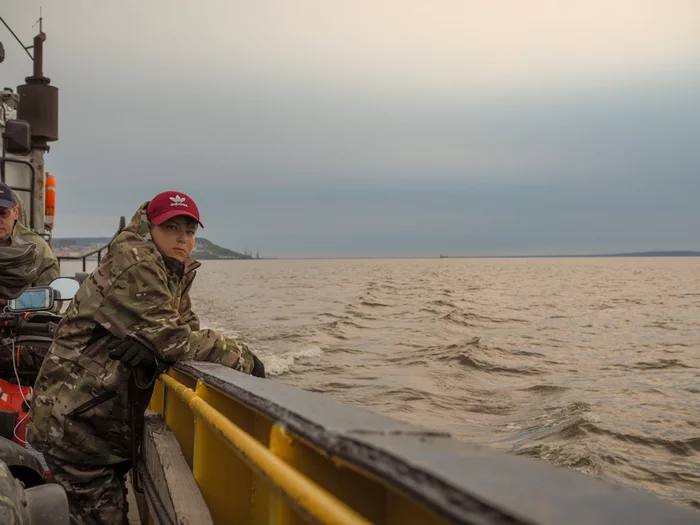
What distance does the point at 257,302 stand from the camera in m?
26.9

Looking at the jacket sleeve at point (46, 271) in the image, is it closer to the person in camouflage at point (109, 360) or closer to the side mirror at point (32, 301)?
the side mirror at point (32, 301)

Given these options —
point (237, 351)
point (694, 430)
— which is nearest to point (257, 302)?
point (694, 430)

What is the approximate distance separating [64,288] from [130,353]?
1.21 metres

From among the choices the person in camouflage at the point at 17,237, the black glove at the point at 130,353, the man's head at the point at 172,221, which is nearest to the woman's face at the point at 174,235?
the man's head at the point at 172,221

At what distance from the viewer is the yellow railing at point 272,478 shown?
1142 mm

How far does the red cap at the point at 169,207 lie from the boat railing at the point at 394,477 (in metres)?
1.12

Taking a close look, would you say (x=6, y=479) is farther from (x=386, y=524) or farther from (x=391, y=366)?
(x=391, y=366)

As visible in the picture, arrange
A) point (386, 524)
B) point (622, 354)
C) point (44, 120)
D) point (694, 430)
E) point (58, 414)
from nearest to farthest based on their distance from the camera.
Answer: point (386, 524) → point (58, 414) → point (694, 430) → point (44, 120) → point (622, 354)

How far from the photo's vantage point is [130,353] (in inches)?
106

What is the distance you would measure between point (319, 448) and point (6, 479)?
3.84ft

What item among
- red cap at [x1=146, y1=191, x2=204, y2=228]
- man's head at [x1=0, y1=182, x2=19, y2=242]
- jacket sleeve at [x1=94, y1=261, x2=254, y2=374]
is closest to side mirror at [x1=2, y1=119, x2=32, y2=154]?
man's head at [x1=0, y1=182, x2=19, y2=242]

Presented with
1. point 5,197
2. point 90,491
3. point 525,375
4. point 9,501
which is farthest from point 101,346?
point 525,375

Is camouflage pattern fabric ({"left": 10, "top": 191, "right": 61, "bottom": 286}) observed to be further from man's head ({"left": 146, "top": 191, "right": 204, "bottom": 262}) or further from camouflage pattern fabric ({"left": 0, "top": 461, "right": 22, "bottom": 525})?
camouflage pattern fabric ({"left": 0, "top": 461, "right": 22, "bottom": 525})

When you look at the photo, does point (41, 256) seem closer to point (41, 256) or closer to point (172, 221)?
point (41, 256)
